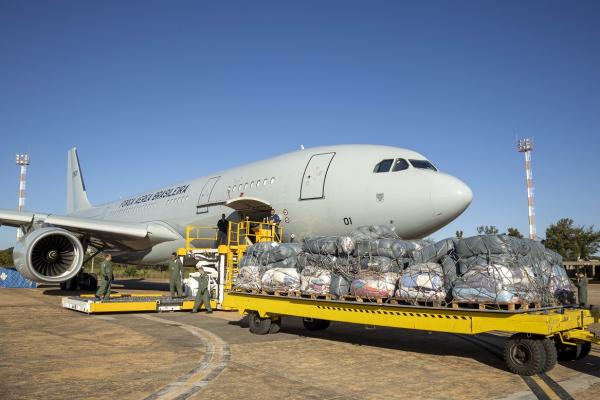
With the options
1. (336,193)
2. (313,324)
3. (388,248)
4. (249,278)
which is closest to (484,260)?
(388,248)

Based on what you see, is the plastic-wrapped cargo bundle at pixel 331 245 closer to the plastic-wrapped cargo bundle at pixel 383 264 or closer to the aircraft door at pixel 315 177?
the plastic-wrapped cargo bundle at pixel 383 264

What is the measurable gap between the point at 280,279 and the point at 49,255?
35.2 feet

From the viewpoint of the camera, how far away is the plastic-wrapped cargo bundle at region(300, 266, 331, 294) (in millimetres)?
8547

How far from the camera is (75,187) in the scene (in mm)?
32656

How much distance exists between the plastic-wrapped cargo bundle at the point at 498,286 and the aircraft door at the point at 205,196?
36.0 ft

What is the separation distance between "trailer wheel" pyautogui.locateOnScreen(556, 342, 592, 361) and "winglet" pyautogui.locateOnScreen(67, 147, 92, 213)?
97.0 ft

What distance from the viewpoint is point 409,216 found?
10664mm

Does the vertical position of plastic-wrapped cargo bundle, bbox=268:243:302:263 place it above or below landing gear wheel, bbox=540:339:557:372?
above

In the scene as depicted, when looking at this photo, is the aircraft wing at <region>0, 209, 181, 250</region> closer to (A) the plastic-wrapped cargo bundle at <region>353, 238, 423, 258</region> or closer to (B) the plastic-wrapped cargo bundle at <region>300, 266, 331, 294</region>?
(B) the plastic-wrapped cargo bundle at <region>300, 266, 331, 294</region>

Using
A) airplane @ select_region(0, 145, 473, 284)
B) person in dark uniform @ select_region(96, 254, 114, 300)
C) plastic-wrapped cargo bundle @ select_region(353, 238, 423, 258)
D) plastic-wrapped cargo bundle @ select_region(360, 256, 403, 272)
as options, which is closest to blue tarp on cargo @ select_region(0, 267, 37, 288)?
airplane @ select_region(0, 145, 473, 284)

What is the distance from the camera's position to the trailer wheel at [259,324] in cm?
947

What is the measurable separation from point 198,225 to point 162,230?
2460 mm

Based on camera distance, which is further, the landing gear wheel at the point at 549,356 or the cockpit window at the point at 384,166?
the cockpit window at the point at 384,166

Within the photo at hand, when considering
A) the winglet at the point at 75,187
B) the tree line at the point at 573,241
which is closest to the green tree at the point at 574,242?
the tree line at the point at 573,241
